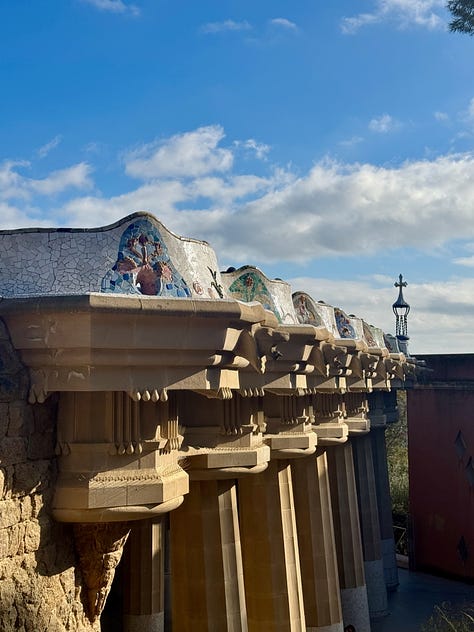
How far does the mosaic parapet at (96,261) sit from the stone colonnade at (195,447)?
17.4 inches

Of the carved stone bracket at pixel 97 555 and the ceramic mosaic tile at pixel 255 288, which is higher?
the ceramic mosaic tile at pixel 255 288

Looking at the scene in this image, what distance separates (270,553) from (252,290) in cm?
415

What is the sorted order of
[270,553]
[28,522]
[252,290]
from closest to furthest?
[28,522] → [252,290] → [270,553]

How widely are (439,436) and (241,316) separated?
19.7 m

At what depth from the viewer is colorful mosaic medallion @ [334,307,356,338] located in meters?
15.2

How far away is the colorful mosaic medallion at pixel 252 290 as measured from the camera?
941cm

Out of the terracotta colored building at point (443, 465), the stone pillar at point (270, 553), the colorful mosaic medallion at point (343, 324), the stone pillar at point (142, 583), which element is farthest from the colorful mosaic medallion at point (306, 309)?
the terracotta colored building at point (443, 465)

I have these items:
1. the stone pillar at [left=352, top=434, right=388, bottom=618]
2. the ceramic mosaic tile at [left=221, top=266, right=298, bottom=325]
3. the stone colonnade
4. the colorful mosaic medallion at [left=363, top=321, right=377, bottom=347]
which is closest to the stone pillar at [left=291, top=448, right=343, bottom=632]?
the stone colonnade

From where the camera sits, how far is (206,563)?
8.94 m

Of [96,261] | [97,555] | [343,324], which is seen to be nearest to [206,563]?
[97,555]

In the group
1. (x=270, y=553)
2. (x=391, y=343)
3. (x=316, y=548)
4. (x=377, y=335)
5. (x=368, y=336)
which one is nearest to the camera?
(x=270, y=553)

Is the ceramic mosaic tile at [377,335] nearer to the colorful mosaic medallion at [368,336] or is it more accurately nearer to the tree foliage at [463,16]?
the colorful mosaic medallion at [368,336]

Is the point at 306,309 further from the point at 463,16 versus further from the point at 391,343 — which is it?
the point at 391,343

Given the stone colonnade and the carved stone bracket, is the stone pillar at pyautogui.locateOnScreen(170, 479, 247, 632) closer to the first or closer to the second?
the stone colonnade
